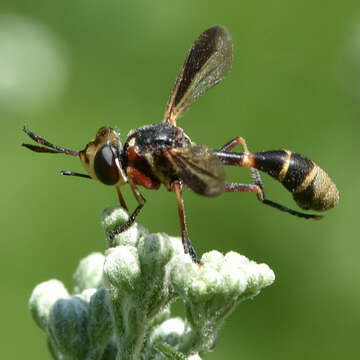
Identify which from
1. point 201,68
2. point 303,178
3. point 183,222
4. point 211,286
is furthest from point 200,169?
point 201,68

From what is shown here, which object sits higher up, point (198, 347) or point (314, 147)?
point (314, 147)

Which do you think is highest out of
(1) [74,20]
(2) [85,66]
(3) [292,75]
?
(1) [74,20]

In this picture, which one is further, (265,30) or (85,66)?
(265,30)

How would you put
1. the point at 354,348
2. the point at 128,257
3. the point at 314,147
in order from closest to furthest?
the point at 128,257 < the point at 354,348 < the point at 314,147

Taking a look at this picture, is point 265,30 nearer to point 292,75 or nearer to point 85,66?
point 292,75

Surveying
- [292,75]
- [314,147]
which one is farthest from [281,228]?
[292,75]

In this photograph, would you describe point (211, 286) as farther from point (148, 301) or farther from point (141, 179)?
point (141, 179)

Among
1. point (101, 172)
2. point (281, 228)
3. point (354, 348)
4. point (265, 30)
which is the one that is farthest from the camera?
point (265, 30)
